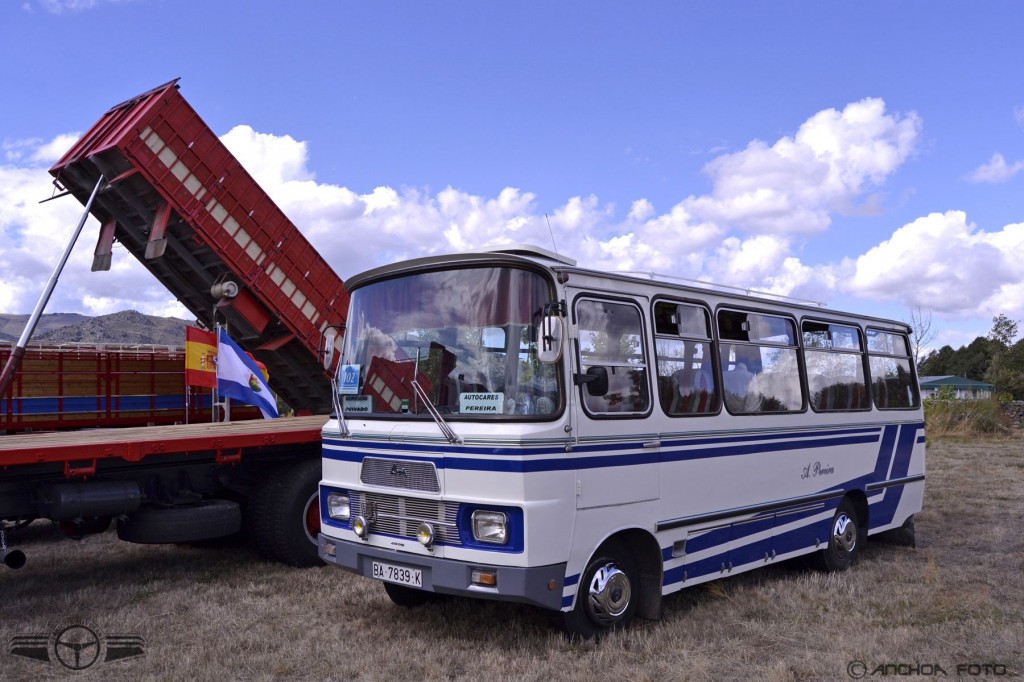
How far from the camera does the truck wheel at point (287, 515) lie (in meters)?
7.80

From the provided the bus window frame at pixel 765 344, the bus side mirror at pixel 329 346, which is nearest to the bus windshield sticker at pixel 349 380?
the bus side mirror at pixel 329 346

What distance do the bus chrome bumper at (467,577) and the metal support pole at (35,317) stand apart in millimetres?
5624

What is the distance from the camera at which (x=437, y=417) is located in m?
5.36

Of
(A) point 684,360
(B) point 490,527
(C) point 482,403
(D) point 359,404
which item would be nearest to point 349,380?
(D) point 359,404

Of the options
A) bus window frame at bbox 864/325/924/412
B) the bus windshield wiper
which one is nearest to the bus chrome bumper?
the bus windshield wiper

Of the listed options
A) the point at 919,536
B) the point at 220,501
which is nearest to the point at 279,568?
the point at 220,501

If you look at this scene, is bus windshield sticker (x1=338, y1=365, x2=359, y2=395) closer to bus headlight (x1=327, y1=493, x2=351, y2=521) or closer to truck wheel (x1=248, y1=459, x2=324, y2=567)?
bus headlight (x1=327, y1=493, x2=351, y2=521)

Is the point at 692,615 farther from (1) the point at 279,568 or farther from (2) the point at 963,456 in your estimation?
(2) the point at 963,456

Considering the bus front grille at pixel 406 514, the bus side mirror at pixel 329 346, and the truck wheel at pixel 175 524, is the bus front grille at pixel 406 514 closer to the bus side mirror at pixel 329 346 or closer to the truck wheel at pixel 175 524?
the bus side mirror at pixel 329 346

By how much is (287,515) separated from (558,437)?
3.65m

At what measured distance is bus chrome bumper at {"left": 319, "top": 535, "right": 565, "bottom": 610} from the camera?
4.99 metres

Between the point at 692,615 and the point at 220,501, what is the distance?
4132mm

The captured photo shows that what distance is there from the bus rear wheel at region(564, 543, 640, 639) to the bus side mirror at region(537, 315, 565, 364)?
140 centimetres

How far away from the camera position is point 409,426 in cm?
557
